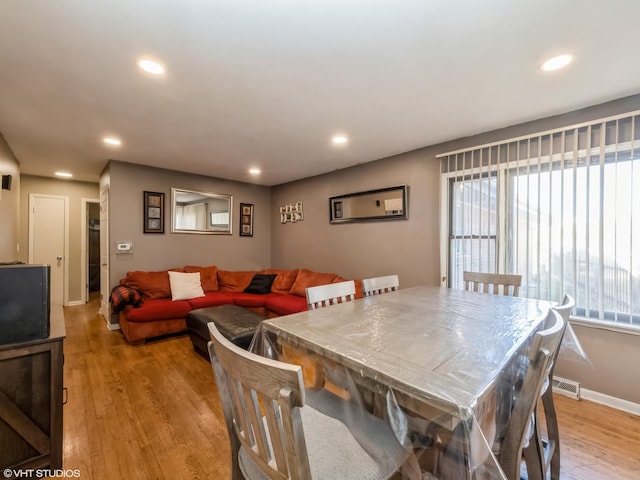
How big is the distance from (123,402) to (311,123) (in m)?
2.76

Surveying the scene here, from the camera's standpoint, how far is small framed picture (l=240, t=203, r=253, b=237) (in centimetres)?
529

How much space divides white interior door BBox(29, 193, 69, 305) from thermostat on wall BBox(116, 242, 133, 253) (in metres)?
2.08

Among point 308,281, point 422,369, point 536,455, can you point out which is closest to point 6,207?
point 308,281

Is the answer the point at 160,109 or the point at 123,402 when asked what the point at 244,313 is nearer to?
the point at 123,402

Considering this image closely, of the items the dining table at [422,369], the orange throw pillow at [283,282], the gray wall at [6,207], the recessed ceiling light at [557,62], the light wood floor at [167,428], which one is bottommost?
the light wood floor at [167,428]

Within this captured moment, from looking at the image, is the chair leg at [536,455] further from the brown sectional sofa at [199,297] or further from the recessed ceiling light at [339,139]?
the recessed ceiling light at [339,139]

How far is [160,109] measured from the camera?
235 centimetres

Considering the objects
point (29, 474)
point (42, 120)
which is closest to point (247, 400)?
point (29, 474)

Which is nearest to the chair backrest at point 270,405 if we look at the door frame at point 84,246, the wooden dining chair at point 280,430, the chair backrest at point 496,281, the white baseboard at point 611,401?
the wooden dining chair at point 280,430

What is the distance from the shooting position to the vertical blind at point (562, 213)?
2.09 m

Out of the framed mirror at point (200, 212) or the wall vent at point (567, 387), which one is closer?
the wall vent at point (567, 387)

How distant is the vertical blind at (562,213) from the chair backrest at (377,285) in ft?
3.39

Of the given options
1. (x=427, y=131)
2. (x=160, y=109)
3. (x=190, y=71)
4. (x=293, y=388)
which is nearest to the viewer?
(x=293, y=388)

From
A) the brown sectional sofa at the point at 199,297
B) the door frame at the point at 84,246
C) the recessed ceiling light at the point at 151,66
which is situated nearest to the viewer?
the recessed ceiling light at the point at 151,66
